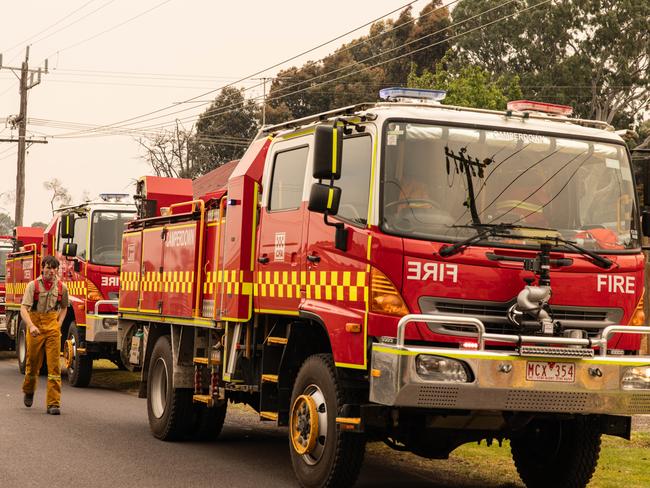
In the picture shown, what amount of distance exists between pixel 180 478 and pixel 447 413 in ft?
8.56

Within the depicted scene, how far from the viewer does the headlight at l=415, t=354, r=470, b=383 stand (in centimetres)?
745

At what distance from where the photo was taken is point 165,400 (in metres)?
11.8

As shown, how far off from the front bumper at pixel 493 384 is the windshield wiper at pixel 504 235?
0.51m

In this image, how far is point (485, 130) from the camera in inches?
328

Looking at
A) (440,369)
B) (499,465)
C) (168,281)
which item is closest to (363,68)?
(168,281)

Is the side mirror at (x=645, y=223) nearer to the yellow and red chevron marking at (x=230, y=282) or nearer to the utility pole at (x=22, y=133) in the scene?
the yellow and red chevron marking at (x=230, y=282)

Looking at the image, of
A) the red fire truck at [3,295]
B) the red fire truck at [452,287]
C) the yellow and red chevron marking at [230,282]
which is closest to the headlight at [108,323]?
the yellow and red chevron marking at [230,282]

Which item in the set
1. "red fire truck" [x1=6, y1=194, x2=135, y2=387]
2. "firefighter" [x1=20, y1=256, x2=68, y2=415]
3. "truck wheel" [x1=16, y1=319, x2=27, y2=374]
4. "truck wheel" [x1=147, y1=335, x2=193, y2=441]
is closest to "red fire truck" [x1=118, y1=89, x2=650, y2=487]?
"truck wheel" [x1=147, y1=335, x2=193, y2=441]

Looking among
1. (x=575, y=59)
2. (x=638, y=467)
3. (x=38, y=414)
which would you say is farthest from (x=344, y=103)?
(x=638, y=467)

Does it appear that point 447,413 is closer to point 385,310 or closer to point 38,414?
point 385,310

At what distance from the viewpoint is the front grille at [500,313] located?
7727 millimetres

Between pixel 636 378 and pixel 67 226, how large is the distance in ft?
39.6

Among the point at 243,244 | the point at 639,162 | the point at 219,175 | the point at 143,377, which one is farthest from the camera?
the point at 219,175

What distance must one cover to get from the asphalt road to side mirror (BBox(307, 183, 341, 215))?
2419mm
